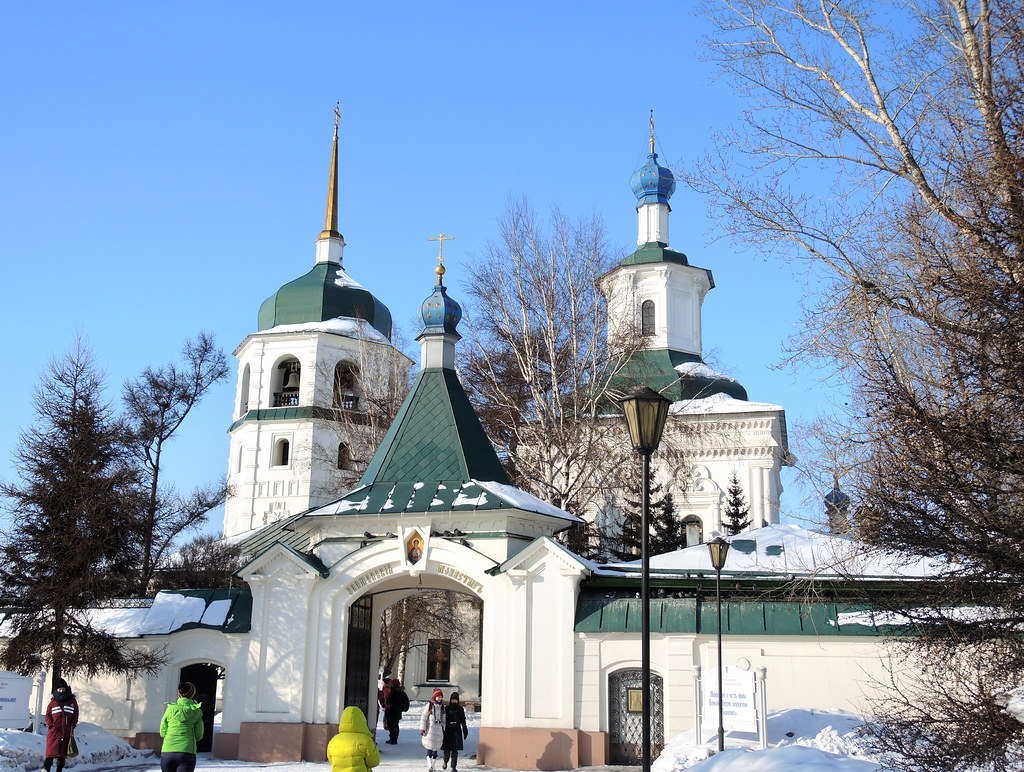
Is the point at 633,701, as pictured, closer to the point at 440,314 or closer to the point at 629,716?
the point at 629,716

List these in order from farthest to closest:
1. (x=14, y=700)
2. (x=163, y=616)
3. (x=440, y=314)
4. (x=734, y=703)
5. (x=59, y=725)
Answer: (x=440, y=314)
(x=163, y=616)
(x=14, y=700)
(x=734, y=703)
(x=59, y=725)

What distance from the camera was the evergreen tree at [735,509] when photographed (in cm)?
3181

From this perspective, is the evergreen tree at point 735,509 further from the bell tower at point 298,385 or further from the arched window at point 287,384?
the arched window at point 287,384

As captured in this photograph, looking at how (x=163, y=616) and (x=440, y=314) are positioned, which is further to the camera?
(x=440, y=314)

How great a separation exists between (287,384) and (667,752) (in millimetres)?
26706

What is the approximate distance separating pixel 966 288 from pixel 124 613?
14.3 m

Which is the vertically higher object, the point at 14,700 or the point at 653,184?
the point at 653,184

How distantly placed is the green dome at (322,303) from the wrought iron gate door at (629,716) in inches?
895

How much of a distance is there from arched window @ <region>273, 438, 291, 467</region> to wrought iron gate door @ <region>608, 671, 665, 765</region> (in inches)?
920

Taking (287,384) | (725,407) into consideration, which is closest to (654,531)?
(725,407)

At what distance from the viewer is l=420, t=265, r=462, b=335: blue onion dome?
18.9 meters

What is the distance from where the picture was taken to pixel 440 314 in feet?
62.1

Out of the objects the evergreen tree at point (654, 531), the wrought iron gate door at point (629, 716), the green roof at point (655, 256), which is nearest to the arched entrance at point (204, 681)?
the wrought iron gate door at point (629, 716)

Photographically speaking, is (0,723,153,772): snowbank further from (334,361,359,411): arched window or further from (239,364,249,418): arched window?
(239,364,249,418): arched window
